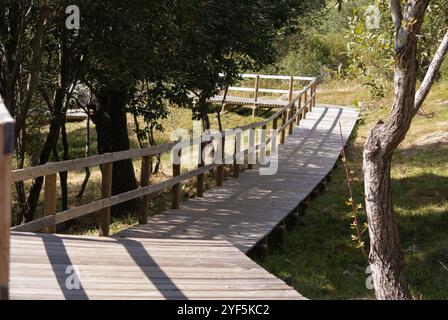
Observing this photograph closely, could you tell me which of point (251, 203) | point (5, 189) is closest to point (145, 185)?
point (251, 203)

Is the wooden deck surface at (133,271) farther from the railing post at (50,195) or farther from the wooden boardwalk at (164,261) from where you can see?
the railing post at (50,195)

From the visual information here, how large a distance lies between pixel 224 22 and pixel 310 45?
23250 mm

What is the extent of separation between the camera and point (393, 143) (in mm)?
7688

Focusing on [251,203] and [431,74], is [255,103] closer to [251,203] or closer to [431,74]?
[251,203]

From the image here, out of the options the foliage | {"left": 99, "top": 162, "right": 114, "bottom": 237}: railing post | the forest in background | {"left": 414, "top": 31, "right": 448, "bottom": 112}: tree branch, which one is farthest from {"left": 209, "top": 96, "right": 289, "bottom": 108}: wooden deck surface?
{"left": 414, "top": 31, "right": 448, "bottom": 112}: tree branch

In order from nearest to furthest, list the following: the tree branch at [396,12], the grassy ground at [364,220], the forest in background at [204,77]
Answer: the tree branch at [396,12]
the grassy ground at [364,220]
the forest in background at [204,77]

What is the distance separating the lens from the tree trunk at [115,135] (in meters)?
15.0

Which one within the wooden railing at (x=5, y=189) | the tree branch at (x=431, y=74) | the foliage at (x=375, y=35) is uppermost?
the foliage at (x=375, y=35)

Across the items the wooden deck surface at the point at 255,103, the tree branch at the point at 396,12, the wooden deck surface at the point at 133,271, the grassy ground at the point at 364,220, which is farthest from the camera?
the wooden deck surface at the point at 255,103

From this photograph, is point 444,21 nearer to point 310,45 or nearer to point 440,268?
point 440,268

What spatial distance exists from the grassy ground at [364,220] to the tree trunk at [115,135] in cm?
404

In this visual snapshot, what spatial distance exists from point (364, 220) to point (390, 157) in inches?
206

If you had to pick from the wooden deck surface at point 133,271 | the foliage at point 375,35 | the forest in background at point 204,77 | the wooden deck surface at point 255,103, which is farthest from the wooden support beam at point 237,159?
the wooden deck surface at point 255,103
